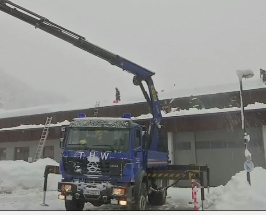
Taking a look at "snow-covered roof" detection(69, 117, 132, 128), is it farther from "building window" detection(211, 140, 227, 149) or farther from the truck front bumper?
"building window" detection(211, 140, 227, 149)

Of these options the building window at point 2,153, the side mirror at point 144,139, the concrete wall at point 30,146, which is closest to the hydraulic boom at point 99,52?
the side mirror at point 144,139

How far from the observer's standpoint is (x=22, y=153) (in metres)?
26.2

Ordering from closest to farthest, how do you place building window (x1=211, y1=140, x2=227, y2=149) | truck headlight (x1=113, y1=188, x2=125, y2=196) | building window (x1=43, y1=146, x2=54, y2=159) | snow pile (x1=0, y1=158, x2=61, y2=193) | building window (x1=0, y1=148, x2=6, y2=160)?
truck headlight (x1=113, y1=188, x2=125, y2=196) → snow pile (x1=0, y1=158, x2=61, y2=193) → building window (x1=211, y1=140, x2=227, y2=149) → building window (x1=43, y1=146, x2=54, y2=159) → building window (x1=0, y1=148, x2=6, y2=160)

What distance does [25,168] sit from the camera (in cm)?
1798

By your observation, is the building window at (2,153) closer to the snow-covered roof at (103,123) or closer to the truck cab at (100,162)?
the truck cab at (100,162)

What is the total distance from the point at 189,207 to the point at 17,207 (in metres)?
6.67

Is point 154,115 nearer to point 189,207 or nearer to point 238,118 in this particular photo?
point 189,207

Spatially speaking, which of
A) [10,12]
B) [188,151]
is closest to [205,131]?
[188,151]

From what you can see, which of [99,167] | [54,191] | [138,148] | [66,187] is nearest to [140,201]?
[138,148]

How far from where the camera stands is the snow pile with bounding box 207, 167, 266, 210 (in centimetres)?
1064

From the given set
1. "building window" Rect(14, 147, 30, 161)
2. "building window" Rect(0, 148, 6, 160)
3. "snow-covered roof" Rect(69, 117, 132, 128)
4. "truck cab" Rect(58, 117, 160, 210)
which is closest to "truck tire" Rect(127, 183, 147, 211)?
"truck cab" Rect(58, 117, 160, 210)

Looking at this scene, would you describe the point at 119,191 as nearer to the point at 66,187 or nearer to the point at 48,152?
the point at 66,187

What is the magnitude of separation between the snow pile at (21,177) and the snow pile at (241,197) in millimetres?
9726

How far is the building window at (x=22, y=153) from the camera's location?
2592cm
